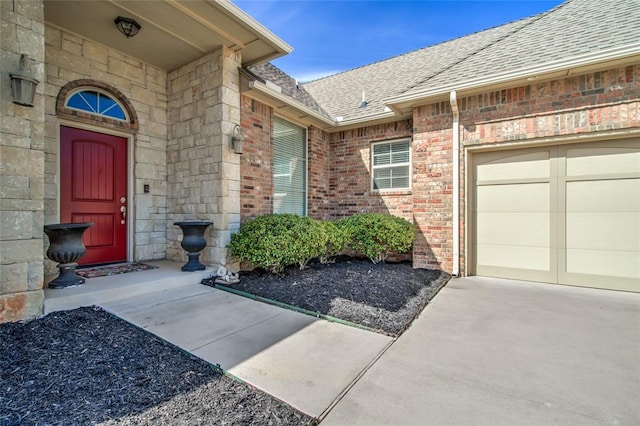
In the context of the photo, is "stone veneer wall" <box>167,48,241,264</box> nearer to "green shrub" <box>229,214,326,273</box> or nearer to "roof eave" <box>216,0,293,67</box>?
"green shrub" <box>229,214,326,273</box>

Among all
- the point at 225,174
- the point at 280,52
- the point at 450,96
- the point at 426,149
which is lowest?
the point at 225,174

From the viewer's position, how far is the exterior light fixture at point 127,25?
13.1ft

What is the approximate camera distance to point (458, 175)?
17.6ft

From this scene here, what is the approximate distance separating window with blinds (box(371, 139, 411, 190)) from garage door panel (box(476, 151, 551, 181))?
5.04 ft

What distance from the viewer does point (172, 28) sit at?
419 centimetres

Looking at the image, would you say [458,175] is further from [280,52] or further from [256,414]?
[256,414]

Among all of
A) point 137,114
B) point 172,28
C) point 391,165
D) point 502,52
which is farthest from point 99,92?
point 502,52

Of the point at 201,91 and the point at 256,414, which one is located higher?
the point at 201,91

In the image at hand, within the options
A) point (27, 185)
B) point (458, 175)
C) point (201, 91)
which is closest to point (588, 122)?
point (458, 175)

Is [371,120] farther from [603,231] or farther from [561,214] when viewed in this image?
[603,231]

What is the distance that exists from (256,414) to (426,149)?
5.31 metres

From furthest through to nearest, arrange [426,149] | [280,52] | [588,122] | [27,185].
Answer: [426,149] → [280,52] → [588,122] → [27,185]

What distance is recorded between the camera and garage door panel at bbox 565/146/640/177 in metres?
4.36

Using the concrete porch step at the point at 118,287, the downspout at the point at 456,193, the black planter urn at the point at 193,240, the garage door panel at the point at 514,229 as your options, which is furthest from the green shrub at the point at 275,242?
the garage door panel at the point at 514,229
